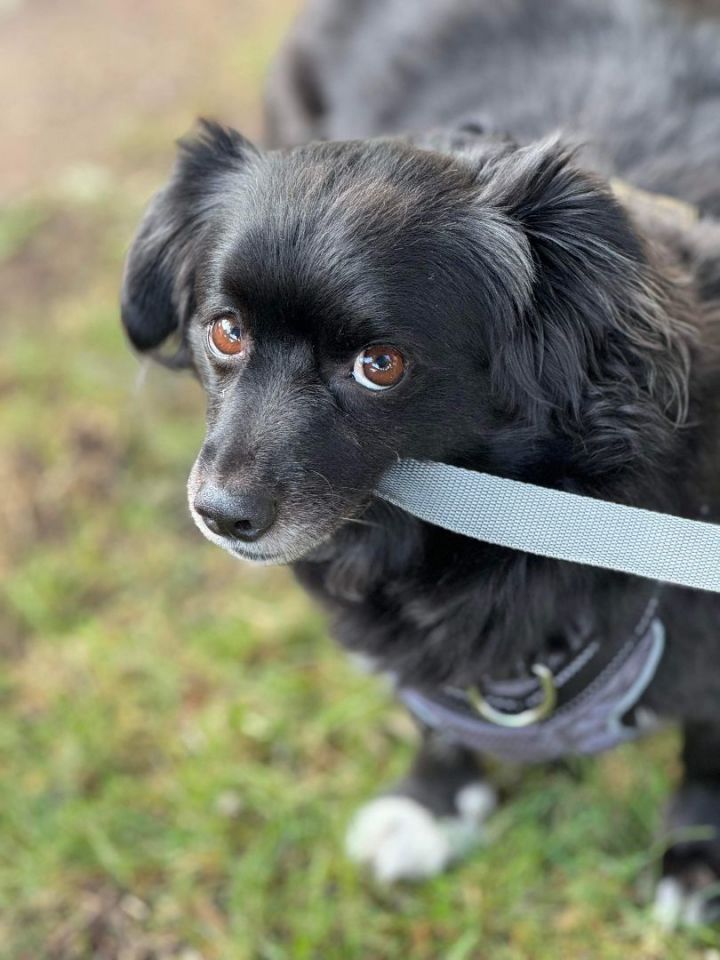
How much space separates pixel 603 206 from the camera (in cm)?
159

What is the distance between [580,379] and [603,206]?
0.94 feet

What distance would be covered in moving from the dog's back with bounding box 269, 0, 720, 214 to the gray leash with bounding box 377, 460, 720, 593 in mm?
891

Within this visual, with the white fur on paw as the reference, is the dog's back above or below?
above

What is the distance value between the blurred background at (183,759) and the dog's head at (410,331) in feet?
2.28

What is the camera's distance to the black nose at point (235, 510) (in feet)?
5.08

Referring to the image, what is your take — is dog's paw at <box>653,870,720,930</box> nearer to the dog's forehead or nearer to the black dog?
the black dog

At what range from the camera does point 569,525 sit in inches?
58.7

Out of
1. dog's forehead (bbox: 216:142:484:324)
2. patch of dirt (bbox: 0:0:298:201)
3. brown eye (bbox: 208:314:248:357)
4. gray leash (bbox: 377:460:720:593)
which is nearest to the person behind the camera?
gray leash (bbox: 377:460:720:593)

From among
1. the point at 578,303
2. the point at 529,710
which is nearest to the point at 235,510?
the point at 578,303

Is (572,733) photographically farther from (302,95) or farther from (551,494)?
(302,95)

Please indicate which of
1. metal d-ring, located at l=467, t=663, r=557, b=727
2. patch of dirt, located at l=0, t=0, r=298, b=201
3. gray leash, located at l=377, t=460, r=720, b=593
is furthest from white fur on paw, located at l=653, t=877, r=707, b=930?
patch of dirt, located at l=0, t=0, r=298, b=201

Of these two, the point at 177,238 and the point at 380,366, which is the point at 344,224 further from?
the point at 177,238

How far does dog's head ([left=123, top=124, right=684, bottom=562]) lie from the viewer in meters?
1.57

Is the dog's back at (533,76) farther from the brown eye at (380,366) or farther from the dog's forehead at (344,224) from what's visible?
the brown eye at (380,366)
